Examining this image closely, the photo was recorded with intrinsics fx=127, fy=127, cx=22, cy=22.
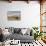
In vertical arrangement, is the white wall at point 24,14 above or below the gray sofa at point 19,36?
above

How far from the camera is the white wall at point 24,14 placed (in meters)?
3.57

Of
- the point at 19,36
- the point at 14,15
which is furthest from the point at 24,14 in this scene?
the point at 19,36

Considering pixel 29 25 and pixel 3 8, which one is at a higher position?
pixel 3 8

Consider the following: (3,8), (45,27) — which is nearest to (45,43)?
(45,27)

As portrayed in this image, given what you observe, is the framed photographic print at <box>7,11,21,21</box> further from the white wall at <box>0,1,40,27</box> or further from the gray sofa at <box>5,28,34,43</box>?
the gray sofa at <box>5,28,34,43</box>

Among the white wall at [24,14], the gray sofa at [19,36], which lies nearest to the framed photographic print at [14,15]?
the white wall at [24,14]

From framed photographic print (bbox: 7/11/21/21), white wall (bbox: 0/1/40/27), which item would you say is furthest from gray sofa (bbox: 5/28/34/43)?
framed photographic print (bbox: 7/11/21/21)

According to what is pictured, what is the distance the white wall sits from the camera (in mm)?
3572

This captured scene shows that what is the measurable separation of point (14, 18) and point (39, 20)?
2.33 ft

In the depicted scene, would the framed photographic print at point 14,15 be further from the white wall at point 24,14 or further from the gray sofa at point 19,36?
the gray sofa at point 19,36

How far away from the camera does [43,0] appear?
359 cm

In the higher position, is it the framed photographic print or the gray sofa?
the framed photographic print

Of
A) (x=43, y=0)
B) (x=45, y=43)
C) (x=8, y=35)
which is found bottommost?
(x=45, y=43)

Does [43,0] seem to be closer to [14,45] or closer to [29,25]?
[29,25]
